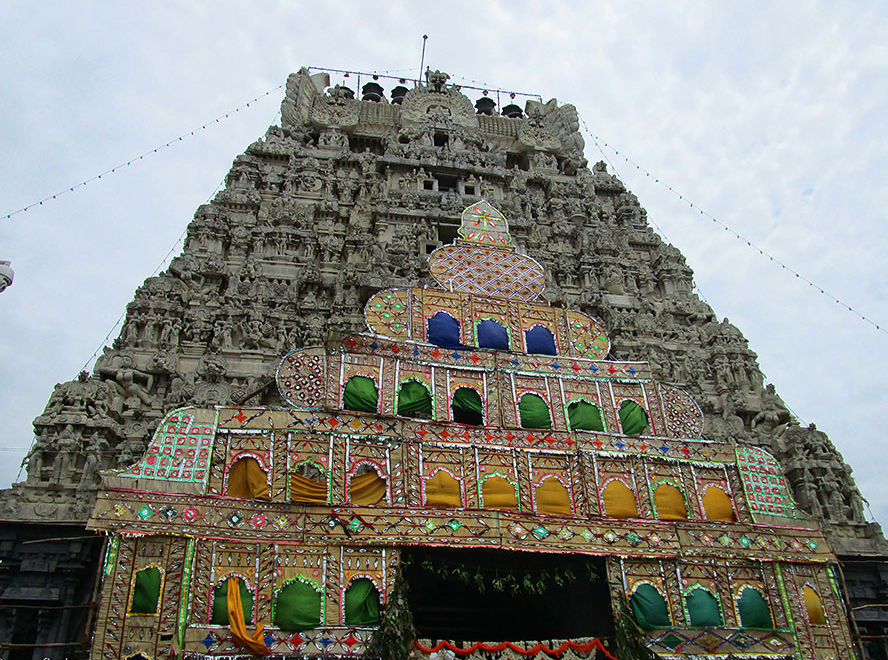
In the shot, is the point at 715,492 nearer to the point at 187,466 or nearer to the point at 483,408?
the point at 483,408

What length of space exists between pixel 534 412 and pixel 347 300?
656 centimetres

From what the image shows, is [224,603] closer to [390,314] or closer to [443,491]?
[443,491]

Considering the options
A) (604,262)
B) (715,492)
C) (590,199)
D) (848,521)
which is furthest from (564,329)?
(590,199)

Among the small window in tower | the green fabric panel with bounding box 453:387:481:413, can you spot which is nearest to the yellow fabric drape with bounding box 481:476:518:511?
the green fabric panel with bounding box 453:387:481:413

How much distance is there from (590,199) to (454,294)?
10.7 metres

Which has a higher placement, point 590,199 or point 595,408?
point 590,199

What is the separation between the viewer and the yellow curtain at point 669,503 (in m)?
13.6

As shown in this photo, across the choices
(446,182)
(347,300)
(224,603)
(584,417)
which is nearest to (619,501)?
(584,417)

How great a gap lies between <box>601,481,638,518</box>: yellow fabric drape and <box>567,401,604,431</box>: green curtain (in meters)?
1.38

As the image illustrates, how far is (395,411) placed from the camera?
45.2 feet

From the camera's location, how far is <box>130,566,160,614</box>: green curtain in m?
10.8

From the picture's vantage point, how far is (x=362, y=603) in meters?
11.6

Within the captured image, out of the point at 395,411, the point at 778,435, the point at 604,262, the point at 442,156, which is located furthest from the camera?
the point at 442,156

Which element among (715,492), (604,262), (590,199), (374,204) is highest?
(590,199)
